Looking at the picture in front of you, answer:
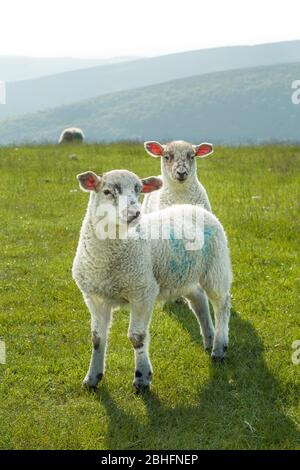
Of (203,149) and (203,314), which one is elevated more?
(203,149)

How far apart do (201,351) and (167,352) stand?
1.23 ft

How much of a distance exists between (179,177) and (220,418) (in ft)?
13.4

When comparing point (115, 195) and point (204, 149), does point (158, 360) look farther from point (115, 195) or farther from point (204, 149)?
point (204, 149)

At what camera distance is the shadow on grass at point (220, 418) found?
17.8 ft

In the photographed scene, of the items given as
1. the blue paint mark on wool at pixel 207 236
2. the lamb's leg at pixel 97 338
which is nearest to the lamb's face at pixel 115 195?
the lamb's leg at pixel 97 338

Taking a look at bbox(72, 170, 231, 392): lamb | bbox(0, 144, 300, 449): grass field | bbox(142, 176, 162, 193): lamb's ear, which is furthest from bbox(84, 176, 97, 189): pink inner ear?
bbox(0, 144, 300, 449): grass field

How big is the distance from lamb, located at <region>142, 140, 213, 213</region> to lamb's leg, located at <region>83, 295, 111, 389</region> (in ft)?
10.5

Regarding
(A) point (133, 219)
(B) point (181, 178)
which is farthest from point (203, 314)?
(B) point (181, 178)

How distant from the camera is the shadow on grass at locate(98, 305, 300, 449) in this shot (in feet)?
17.8

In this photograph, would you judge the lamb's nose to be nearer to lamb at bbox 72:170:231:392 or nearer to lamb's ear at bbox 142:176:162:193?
lamb at bbox 72:170:231:392

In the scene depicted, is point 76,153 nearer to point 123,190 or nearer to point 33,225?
point 33,225

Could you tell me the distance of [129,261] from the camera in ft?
20.1

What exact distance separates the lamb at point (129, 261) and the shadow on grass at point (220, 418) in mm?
525
